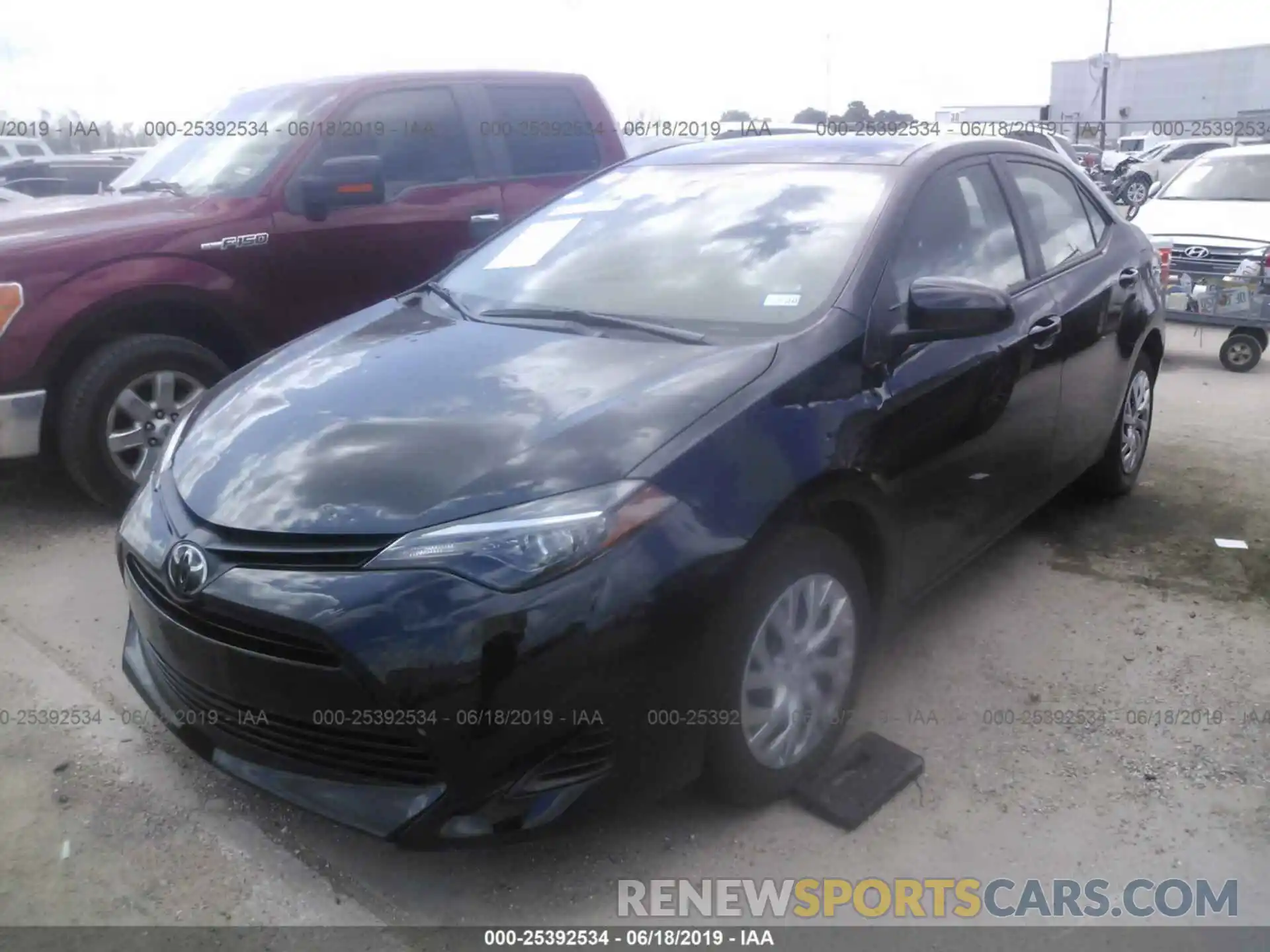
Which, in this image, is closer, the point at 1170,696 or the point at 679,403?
the point at 679,403

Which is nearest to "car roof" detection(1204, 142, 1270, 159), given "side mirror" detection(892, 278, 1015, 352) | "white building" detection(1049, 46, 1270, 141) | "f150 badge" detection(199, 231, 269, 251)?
"side mirror" detection(892, 278, 1015, 352)

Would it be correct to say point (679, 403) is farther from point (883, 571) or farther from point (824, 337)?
point (883, 571)

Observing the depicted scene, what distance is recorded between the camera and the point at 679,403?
261 cm

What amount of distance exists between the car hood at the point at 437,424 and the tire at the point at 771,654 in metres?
0.39

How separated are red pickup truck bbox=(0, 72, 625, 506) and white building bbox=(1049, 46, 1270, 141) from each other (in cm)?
4418

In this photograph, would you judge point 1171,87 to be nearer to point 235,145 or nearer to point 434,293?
point 235,145

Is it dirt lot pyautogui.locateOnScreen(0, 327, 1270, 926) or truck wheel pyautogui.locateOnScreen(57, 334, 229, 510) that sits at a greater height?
truck wheel pyautogui.locateOnScreen(57, 334, 229, 510)

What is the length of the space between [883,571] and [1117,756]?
2.73 ft

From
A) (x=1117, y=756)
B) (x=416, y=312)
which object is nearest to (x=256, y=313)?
(x=416, y=312)

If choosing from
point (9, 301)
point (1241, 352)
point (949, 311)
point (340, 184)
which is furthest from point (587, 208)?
point (1241, 352)

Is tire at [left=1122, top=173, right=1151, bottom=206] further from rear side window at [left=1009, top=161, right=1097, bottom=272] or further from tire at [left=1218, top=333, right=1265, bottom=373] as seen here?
rear side window at [left=1009, top=161, right=1097, bottom=272]

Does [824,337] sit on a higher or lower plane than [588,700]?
higher

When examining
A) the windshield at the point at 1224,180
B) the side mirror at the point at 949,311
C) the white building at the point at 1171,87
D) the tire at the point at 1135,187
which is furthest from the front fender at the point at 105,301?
the white building at the point at 1171,87

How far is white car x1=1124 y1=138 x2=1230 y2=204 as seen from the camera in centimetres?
2138
